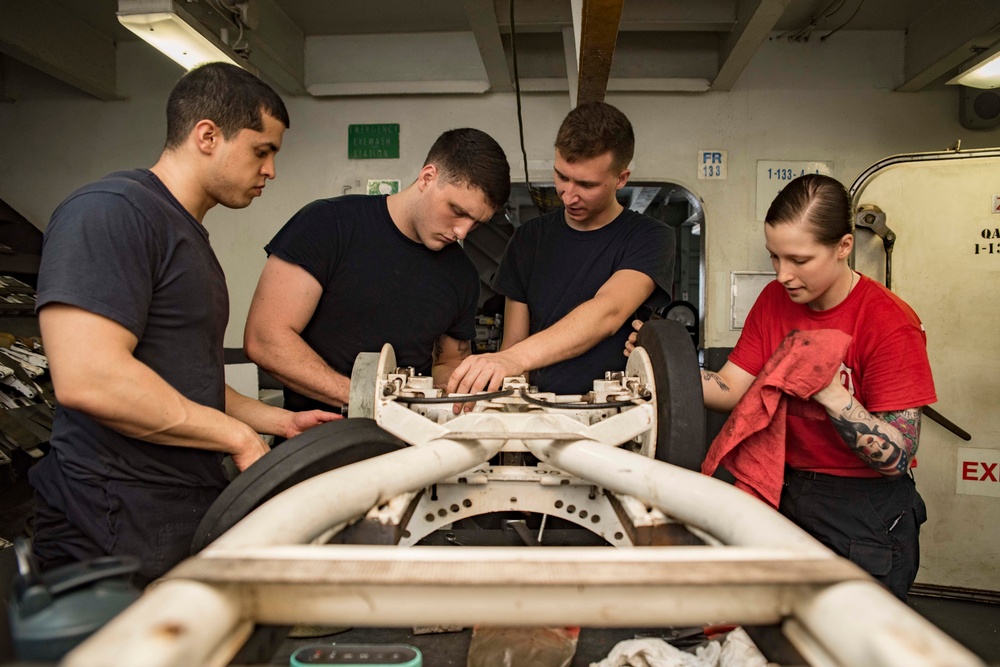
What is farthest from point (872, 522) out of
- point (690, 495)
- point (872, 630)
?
point (872, 630)

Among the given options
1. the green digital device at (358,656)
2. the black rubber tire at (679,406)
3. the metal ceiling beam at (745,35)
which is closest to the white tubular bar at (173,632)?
the green digital device at (358,656)

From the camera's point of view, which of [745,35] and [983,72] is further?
[983,72]

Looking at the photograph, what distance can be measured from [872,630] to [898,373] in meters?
1.11

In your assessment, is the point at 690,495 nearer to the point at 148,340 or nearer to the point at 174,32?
the point at 148,340

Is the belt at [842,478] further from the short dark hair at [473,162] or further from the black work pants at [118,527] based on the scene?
the black work pants at [118,527]

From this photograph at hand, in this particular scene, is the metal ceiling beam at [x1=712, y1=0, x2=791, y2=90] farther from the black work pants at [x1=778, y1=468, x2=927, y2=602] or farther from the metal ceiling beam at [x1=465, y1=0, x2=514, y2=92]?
the black work pants at [x1=778, y1=468, x2=927, y2=602]

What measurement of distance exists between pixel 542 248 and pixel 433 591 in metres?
1.79

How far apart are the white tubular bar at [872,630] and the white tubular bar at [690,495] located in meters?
0.09

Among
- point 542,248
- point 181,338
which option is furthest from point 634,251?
point 181,338

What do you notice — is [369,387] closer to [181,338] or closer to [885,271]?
[181,338]

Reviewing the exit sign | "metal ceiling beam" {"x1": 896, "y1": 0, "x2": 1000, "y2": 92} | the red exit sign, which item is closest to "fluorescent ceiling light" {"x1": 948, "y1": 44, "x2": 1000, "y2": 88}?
"metal ceiling beam" {"x1": 896, "y1": 0, "x2": 1000, "y2": 92}

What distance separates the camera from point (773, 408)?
143cm

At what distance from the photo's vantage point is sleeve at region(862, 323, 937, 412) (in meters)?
1.39

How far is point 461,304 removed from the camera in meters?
2.20
